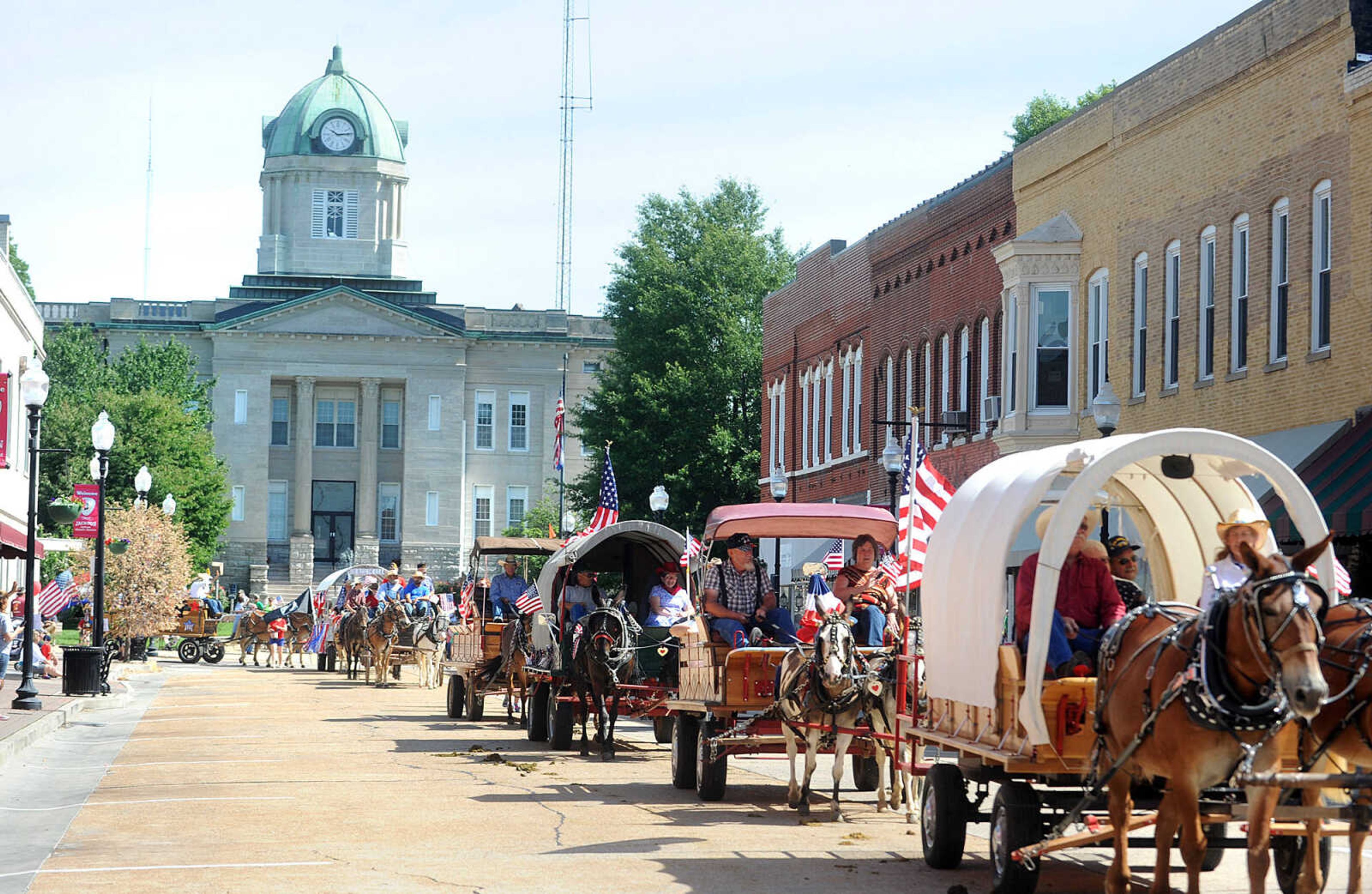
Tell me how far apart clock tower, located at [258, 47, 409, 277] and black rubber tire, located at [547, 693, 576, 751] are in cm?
9241

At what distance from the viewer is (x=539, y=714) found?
Result: 25969 mm

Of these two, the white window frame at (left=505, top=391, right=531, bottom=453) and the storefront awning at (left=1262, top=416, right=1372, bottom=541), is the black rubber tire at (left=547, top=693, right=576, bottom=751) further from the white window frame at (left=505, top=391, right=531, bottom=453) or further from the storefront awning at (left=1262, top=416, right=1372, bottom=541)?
the white window frame at (left=505, top=391, right=531, bottom=453)

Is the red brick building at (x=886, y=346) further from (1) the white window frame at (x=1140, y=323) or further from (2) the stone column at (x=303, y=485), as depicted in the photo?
(2) the stone column at (x=303, y=485)

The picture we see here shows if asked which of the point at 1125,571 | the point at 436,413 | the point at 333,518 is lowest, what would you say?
the point at 1125,571

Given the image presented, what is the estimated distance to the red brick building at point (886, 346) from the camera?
39.8 metres

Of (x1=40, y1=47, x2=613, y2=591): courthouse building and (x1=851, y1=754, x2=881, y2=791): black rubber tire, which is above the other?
(x1=40, y1=47, x2=613, y2=591): courthouse building

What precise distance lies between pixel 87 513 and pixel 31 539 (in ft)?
44.5

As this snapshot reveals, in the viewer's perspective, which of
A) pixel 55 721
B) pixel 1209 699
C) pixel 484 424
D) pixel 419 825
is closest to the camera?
pixel 1209 699

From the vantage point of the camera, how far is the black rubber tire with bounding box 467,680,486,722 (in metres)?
30.5

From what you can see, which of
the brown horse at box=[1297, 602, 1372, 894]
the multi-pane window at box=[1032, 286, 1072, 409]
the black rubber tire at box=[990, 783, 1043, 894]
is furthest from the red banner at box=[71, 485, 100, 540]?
the brown horse at box=[1297, 602, 1372, 894]

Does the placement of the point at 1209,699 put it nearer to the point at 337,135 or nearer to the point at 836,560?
the point at 836,560

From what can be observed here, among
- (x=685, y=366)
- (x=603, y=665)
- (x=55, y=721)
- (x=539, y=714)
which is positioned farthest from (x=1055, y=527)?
(x=685, y=366)

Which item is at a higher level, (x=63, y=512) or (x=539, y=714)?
(x=63, y=512)

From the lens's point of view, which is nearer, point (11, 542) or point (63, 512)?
point (63, 512)
